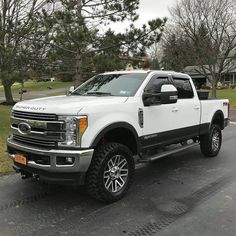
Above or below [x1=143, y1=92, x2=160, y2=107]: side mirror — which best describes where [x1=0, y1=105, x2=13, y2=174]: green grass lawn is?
below

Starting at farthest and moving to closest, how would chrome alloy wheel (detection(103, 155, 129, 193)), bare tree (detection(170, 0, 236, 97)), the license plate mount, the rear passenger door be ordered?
1. bare tree (detection(170, 0, 236, 97))
2. the rear passenger door
3. chrome alloy wheel (detection(103, 155, 129, 193))
4. the license plate mount

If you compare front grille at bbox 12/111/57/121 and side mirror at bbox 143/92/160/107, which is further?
side mirror at bbox 143/92/160/107

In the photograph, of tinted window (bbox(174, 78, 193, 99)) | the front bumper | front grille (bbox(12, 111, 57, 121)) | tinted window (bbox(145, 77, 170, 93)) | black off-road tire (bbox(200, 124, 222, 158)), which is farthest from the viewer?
black off-road tire (bbox(200, 124, 222, 158))

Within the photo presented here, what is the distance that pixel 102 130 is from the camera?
16.0 feet

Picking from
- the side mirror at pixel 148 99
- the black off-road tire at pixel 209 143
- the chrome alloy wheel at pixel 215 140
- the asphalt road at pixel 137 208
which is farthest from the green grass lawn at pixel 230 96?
the side mirror at pixel 148 99

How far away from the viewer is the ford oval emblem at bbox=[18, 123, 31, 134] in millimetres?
4928

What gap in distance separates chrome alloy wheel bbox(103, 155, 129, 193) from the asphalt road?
0.80 feet

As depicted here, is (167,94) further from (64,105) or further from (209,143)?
(209,143)

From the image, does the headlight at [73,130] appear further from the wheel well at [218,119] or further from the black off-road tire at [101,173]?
the wheel well at [218,119]

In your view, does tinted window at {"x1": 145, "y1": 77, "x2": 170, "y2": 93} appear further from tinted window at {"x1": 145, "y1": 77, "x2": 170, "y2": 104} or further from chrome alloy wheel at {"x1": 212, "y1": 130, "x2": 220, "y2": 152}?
chrome alloy wheel at {"x1": 212, "y1": 130, "x2": 220, "y2": 152}

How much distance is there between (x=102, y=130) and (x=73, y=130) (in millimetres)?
471

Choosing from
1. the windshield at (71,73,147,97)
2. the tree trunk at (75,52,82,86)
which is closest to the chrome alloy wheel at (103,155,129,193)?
the windshield at (71,73,147,97)

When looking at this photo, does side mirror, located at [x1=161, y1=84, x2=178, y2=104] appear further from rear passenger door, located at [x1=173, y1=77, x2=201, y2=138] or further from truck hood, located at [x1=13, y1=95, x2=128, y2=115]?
truck hood, located at [x1=13, y1=95, x2=128, y2=115]

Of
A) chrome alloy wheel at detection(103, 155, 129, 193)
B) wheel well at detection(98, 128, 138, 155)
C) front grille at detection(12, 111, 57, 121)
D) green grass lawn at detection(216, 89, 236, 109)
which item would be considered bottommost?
green grass lawn at detection(216, 89, 236, 109)
